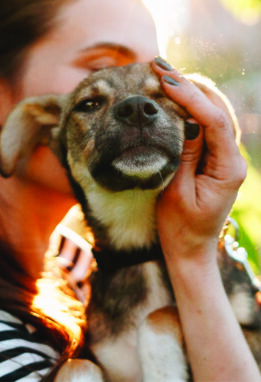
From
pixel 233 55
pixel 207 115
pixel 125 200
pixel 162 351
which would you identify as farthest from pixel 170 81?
pixel 162 351

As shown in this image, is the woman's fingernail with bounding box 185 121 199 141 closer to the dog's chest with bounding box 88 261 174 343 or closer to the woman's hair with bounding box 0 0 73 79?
the dog's chest with bounding box 88 261 174 343

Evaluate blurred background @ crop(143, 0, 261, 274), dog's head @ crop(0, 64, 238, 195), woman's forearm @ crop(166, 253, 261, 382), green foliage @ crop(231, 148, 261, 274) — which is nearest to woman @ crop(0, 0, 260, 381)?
woman's forearm @ crop(166, 253, 261, 382)

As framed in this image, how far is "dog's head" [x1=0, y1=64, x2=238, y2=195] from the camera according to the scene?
1735 millimetres

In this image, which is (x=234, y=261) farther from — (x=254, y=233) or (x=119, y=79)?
(x=119, y=79)

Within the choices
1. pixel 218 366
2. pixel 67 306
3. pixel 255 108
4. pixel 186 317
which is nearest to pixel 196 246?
pixel 186 317

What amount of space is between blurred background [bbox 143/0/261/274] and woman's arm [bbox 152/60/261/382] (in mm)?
545

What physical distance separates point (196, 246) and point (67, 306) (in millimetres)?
901

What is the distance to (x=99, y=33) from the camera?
2.23 m

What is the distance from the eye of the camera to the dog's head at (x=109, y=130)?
174 cm

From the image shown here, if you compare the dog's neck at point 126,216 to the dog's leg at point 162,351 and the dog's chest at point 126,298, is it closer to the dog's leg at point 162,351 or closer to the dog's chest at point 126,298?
the dog's chest at point 126,298

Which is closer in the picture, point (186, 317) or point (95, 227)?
point (186, 317)

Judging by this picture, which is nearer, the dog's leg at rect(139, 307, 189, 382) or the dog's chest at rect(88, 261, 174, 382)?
the dog's leg at rect(139, 307, 189, 382)

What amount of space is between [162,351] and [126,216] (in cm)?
74

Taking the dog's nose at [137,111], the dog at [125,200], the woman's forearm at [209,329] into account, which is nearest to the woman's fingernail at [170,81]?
the dog at [125,200]
